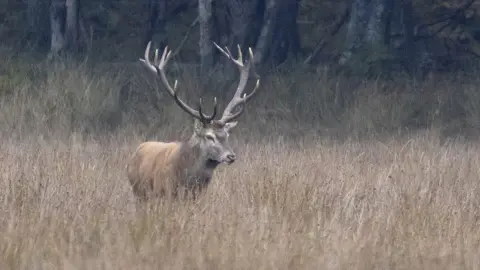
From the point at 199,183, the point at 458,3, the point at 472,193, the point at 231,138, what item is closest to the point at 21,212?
the point at 199,183

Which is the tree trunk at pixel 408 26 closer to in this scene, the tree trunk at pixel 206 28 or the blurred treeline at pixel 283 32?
the blurred treeline at pixel 283 32

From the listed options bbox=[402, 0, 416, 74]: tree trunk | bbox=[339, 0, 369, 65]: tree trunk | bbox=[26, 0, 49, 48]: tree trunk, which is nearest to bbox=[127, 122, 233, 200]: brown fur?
bbox=[339, 0, 369, 65]: tree trunk

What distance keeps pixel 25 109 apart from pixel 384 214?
8.92 m

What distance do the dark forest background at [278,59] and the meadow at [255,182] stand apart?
6 centimetres

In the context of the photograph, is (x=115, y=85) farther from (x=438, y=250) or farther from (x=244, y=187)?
→ (x=438, y=250)

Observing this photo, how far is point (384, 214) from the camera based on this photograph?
1046 cm

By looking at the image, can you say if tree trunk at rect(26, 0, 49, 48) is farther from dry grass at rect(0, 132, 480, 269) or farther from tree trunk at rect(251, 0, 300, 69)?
dry grass at rect(0, 132, 480, 269)

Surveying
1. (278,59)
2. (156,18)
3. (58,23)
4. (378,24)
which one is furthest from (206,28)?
(156,18)

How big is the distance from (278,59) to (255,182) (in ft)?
48.3

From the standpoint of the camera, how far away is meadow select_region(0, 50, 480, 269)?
9.05 meters

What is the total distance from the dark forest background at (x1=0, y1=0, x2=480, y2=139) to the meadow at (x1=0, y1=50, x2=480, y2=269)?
6 cm

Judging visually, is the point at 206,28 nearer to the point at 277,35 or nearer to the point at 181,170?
the point at 277,35

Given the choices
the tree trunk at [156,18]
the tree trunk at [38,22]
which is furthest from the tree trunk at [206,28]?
the tree trunk at [38,22]

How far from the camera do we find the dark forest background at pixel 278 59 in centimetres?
1977
